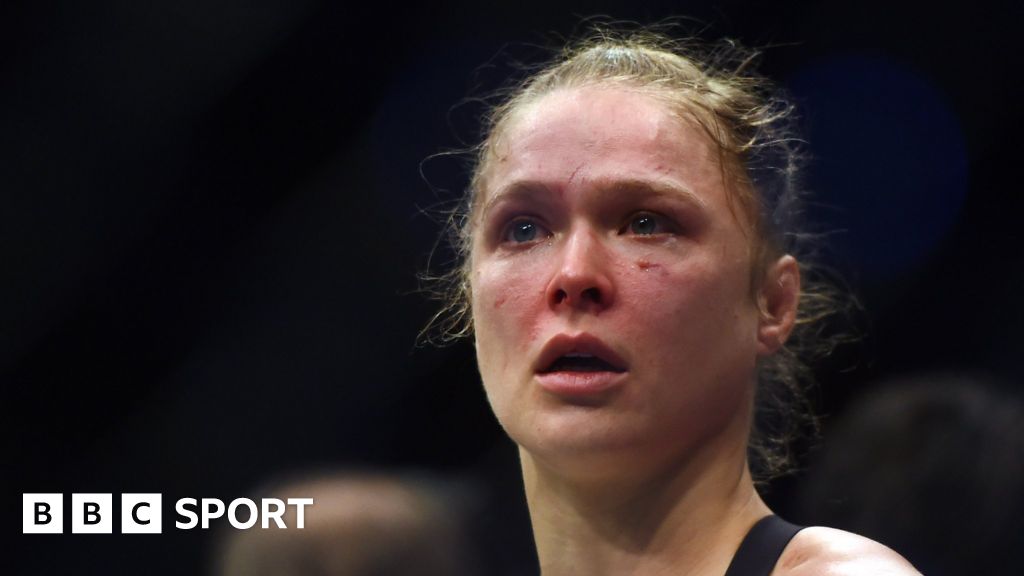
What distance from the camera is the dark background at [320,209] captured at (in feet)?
6.90

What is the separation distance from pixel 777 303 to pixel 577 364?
12.2 inches

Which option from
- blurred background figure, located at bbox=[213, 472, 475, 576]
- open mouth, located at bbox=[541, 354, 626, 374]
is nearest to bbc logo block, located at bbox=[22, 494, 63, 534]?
blurred background figure, located at bbox=[213, 472, 475, 576]

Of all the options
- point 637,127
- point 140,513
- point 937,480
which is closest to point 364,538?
point 140,513

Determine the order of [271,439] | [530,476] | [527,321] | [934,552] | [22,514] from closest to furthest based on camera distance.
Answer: [527,321]
[530,476]
[934,552]
[22,514]
[271,439]

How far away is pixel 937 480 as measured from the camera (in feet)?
5.80

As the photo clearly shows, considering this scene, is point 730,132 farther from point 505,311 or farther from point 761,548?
point 761,548

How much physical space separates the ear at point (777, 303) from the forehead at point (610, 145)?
0.51 ft

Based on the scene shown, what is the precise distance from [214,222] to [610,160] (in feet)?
3.75

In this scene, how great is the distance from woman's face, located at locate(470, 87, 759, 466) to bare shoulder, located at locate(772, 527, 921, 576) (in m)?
0.17

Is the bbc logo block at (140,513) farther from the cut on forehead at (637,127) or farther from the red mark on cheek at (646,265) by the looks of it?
the red mark on cheek at (646,265)

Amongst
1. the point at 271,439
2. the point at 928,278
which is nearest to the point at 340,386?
the point at 271,439

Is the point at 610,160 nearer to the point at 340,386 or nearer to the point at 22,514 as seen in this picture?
the point at 340,386

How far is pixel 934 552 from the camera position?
5.76 feet

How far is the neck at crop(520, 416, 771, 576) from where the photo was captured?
49.7 inches
